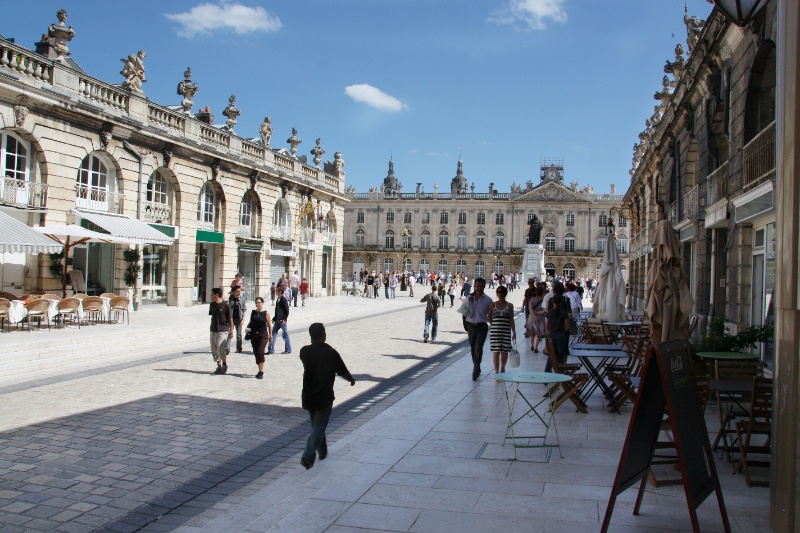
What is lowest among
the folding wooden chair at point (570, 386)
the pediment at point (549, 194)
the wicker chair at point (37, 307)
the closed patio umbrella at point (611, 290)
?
the folding wooden chair at point (570, 386)

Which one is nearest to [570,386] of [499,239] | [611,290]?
[611,290]

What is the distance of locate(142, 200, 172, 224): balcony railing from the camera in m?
23.9

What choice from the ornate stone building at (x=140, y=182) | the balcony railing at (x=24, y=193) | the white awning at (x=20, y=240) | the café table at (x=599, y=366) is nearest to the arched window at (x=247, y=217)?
the ornate stone building at (x=140, y=182)

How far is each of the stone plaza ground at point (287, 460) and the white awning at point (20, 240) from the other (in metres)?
2.33

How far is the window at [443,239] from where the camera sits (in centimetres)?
10394

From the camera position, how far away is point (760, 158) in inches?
446

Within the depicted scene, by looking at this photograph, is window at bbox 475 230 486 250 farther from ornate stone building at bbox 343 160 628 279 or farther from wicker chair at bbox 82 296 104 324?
wicker chair at bbox 82 296 104 324

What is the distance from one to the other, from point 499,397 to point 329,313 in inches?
690

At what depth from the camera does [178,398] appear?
996 cm

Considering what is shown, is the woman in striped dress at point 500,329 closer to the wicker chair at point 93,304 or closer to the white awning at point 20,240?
the white awning at point 20,240

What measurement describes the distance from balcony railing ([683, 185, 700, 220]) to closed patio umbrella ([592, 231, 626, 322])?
219cm

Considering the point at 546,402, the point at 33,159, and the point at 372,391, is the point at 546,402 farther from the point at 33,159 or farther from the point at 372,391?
the point at 33,159

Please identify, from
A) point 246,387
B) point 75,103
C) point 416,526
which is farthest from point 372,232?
point 416,526

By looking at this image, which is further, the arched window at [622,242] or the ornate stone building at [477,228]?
the ornate stone building at [477,228]
